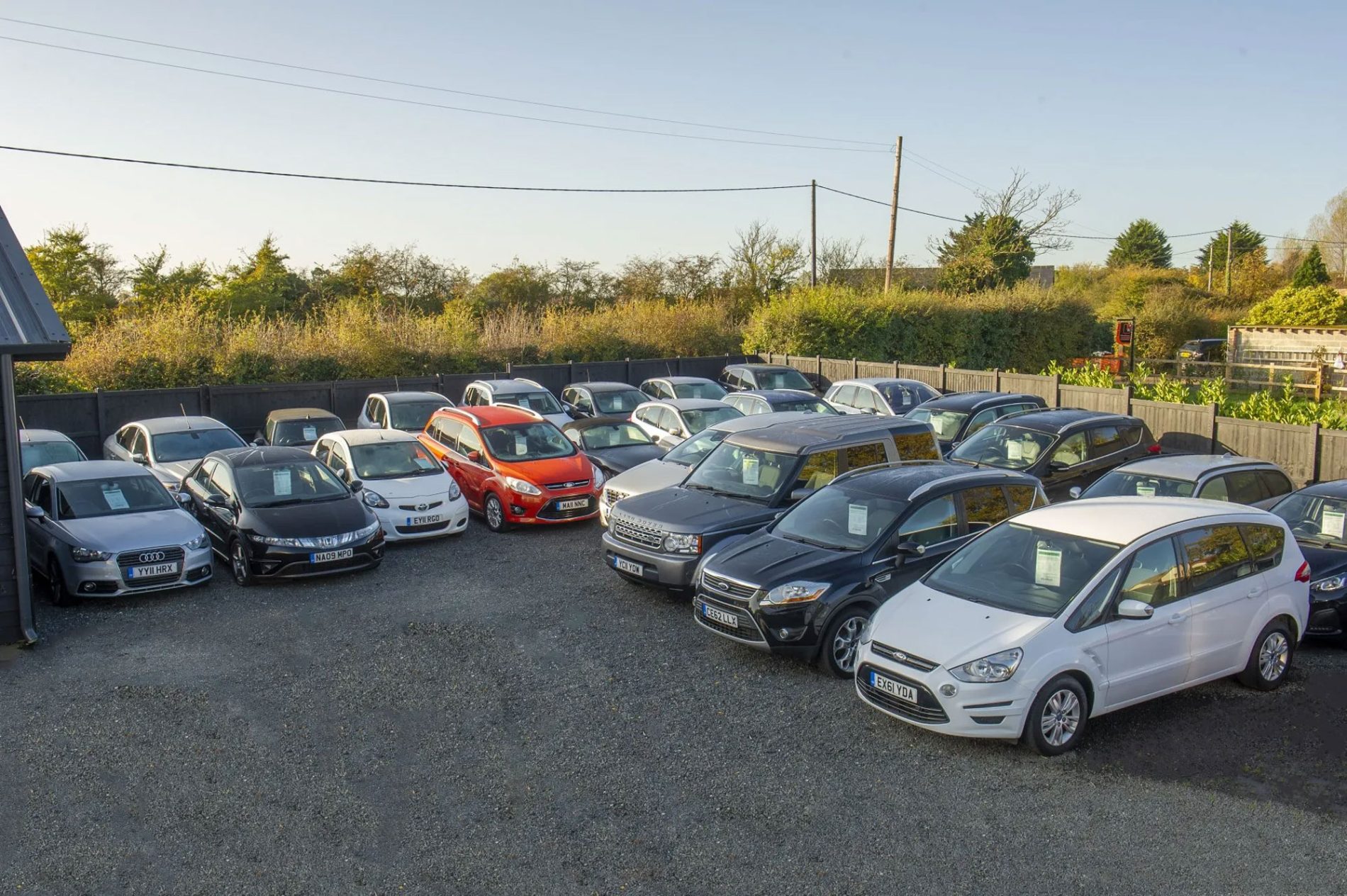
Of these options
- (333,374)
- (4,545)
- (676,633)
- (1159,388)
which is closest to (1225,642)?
(676,633)

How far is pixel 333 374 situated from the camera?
25375mm

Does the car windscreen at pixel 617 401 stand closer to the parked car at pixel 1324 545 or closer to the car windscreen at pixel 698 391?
the car windscreen at pixel 698 391

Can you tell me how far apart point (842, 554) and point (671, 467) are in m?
4.99

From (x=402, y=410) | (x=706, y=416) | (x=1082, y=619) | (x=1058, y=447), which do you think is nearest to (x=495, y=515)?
(x=706, y=416)

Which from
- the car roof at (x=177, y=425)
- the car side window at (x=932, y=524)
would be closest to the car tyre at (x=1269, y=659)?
the car side window at (x=932, y=524)

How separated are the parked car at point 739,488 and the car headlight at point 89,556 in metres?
5.32

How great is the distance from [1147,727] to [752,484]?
15.6ft

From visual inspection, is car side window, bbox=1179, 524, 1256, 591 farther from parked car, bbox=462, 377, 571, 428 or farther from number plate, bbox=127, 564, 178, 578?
parked car, bbox=462, 377, 571, 428

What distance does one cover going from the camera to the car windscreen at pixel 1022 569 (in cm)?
717

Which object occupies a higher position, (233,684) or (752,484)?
(752,484)

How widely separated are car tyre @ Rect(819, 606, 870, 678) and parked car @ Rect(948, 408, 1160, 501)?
674 cm

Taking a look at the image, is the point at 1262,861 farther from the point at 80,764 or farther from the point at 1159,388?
the point at 1159,388

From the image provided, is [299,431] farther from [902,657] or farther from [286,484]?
[902,657]

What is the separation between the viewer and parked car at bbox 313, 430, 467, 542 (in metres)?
13.2
